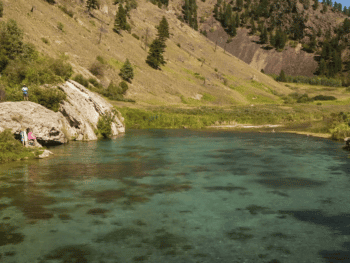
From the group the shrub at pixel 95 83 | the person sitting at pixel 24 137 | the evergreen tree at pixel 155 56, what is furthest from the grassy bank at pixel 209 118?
the evergreen tree at pixel 155 56

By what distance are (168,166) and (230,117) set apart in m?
48.9

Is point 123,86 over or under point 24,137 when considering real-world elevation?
over

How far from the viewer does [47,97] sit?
1645 inches

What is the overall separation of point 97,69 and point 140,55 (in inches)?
1350

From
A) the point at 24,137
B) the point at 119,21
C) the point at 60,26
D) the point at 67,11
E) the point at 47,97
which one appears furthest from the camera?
the point at 119,21

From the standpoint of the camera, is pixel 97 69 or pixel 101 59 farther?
pixel 101 59

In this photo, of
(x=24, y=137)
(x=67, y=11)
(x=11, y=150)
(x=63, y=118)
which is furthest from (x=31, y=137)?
(x=67, y=11)

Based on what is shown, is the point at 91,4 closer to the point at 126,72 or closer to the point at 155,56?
the point at 155,56

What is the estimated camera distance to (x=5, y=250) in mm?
12516

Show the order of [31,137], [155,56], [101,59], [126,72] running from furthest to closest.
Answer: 1. [155,56]
2. [126,72]
3. [101,59]
4. [31,137]

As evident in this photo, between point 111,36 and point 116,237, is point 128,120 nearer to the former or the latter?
Answer: point 116,237

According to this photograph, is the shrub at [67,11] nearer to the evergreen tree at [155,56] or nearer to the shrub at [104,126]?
the evergreen tree at [155,56]

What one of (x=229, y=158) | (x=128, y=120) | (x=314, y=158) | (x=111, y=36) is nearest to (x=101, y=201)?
(x=229, y=158)

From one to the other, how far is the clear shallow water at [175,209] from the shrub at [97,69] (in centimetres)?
6673
